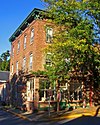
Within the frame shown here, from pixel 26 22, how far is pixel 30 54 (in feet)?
14.8

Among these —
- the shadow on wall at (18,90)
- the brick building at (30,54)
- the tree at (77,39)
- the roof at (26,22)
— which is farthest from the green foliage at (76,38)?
the shadow on wall at (18,90)

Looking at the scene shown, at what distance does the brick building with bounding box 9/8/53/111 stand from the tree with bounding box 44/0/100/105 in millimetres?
7786

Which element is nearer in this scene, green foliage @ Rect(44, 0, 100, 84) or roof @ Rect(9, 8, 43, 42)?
green foliage @ Rect(44, 0, 100, 84)

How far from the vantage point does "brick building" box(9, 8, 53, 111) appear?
102 ft

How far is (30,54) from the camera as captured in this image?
33500 mm

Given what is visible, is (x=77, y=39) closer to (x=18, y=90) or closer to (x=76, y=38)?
(x=76, y=38)

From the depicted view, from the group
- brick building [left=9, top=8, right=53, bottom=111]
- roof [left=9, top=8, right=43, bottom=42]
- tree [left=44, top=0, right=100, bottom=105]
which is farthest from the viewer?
roof [left=9, top=8, right=43, bottom=42]

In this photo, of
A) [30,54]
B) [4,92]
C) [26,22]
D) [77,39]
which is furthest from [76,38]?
[4,92]

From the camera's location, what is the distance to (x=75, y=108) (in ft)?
102

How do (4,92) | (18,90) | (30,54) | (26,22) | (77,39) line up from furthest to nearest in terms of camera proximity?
(4,92) < (18,90) < (26,22) < (30,54) < (77,39)

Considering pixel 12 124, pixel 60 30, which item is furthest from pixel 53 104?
pixel 60 30

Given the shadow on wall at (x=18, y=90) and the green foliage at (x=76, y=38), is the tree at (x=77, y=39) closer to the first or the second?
the green foliage at (x=76, y=38)

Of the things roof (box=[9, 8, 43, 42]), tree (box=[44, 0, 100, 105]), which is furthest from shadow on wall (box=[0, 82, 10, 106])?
tree (box=[44, 0, 100, 105])

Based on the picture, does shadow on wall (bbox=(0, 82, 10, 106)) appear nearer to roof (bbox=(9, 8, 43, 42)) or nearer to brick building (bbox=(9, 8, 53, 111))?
brick building (bbox=(9, 8, 53, 111))
